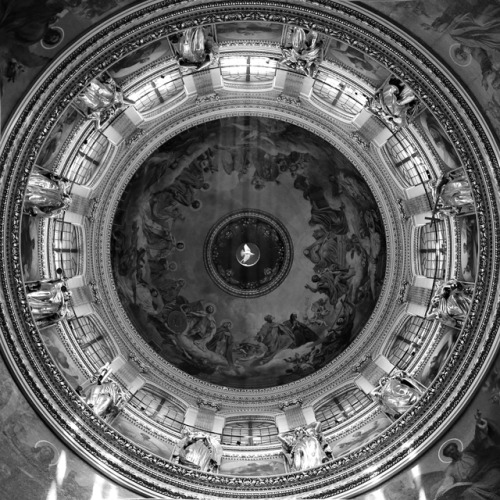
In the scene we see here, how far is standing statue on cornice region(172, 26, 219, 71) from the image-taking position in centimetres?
1798

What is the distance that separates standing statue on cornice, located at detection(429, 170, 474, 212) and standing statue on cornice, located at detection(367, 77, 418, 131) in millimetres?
2240

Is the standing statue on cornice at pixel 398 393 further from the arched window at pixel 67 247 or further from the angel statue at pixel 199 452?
the arched window at pixel 67 247

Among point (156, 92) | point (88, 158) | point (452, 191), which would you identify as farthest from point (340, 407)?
point (156, 92)

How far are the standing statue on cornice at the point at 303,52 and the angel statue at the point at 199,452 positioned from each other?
43.6 ft

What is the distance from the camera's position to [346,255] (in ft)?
91.5

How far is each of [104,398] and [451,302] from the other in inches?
483

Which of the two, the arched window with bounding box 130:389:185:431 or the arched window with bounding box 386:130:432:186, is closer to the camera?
Answer: the arched window with bounding box 386:130:432:186

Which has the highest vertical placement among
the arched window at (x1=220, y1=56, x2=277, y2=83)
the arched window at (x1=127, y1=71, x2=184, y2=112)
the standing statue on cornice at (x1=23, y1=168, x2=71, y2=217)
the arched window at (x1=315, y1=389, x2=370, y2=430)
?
the arched window at (x1=220, y1=56, x2=277, y2=83)

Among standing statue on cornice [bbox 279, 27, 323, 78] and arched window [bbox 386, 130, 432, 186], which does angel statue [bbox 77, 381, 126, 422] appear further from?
arched window [bbox 386, 130, 432, 186]

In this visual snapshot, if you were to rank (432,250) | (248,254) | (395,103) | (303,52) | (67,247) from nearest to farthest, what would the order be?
(303,52) < (395,103) < (432,250) < (67,247) < (248,254)

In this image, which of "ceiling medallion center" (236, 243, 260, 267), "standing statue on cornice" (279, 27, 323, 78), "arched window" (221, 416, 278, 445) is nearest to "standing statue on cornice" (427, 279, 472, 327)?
"arched window" (221, 416, 278, 445)

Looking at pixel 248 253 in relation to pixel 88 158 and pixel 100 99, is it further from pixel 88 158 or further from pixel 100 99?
pixel 100 99

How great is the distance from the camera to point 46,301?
19297 millimetres

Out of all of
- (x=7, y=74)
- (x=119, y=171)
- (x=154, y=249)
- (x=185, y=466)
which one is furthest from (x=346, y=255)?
(x=7, y=74)
